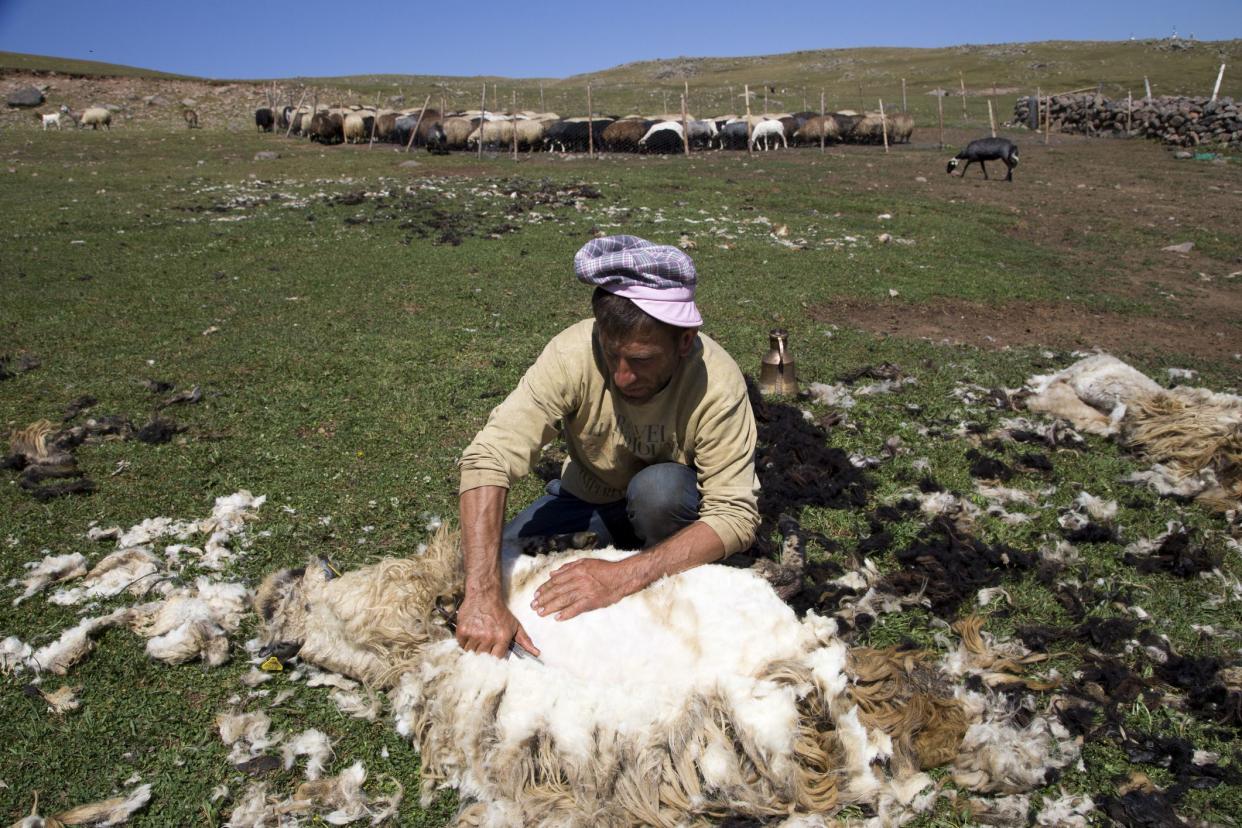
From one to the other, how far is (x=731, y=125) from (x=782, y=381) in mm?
22205

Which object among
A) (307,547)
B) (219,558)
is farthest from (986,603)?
(219,558)

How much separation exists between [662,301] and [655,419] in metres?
0.58

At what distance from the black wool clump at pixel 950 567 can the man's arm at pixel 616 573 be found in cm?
125

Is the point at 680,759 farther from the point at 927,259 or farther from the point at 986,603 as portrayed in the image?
the point at 927,259

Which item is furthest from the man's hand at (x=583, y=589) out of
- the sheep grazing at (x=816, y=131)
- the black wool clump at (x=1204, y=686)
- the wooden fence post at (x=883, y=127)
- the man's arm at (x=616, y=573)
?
the sheep grazing at (x=816, y=131)

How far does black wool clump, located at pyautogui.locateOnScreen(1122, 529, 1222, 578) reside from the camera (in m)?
3.68

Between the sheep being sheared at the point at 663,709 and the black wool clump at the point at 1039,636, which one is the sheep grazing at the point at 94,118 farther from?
the black wool clump at the point at 1039,636

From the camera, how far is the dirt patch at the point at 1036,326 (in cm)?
727

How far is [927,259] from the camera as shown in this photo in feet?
33.2

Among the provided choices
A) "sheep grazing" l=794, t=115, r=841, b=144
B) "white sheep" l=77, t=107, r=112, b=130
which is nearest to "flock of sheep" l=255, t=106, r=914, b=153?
"sheep grazing" l=794, t=115, r=841, b=144

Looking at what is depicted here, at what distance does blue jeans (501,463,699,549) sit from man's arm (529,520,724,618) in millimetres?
273

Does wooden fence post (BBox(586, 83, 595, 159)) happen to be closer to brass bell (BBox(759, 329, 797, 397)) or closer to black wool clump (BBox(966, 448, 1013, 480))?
brass bell (BBox(759, 329, 797, 397))

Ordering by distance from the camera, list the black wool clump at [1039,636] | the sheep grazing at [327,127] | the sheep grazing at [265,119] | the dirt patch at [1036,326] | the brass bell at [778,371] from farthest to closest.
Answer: the sheep grazing at [265,119] → the sheep grazing at [327,127] → the dirt patch at [1036,326] → the brass bell at [778,371] → the black wool clump at [1039,636]

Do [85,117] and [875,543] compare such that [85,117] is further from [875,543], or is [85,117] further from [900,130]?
[875,543]
